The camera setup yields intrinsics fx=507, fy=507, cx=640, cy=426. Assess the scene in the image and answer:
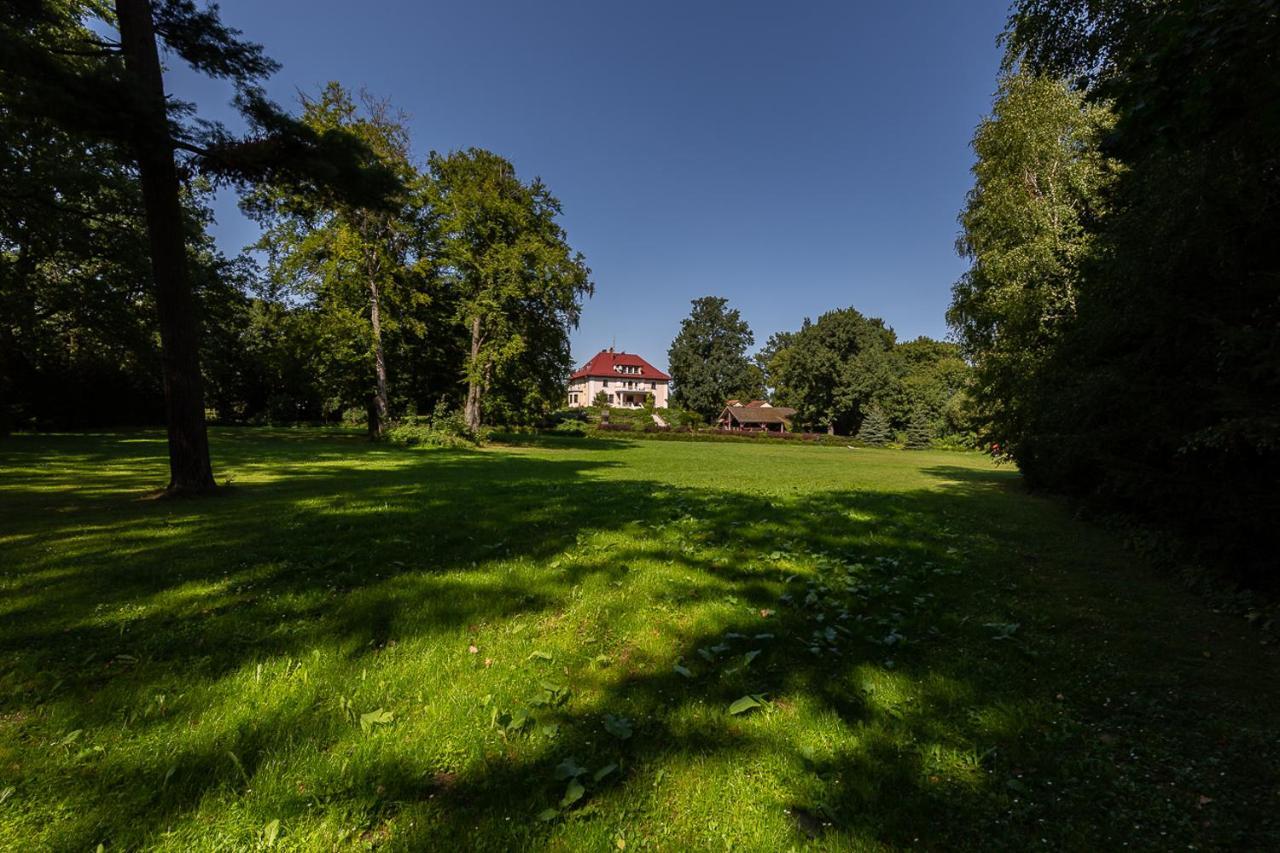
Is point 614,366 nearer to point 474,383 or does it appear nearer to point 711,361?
point 711,361

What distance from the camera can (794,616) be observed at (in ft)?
14.0

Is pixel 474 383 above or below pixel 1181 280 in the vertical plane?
below

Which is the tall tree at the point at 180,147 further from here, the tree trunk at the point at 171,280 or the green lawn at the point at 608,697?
the green lawn at the point at 608,697

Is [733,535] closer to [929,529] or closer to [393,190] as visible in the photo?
[929,529]

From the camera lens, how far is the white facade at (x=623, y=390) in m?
88.9

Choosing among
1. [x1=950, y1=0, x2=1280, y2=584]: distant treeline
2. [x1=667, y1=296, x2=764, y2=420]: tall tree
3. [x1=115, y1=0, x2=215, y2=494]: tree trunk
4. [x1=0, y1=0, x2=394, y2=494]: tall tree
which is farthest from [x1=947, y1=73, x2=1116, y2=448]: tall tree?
[x1=667, y1=296, x2=764, y2=420]: tall tree

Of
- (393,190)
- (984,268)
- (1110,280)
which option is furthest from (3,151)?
(984,268)

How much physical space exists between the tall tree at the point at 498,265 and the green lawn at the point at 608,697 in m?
24.0

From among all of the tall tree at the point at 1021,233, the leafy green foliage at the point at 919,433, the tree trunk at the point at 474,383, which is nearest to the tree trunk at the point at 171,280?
the tall tree at the point at 1021,233

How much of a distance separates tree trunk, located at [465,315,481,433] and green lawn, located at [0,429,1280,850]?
2302 centimetres

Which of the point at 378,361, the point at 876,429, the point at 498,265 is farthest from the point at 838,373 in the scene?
the point at 378,361

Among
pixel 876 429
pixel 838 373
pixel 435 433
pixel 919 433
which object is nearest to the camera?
pixel 435 433

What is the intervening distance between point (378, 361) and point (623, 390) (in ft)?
208

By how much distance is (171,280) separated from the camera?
342 inches
